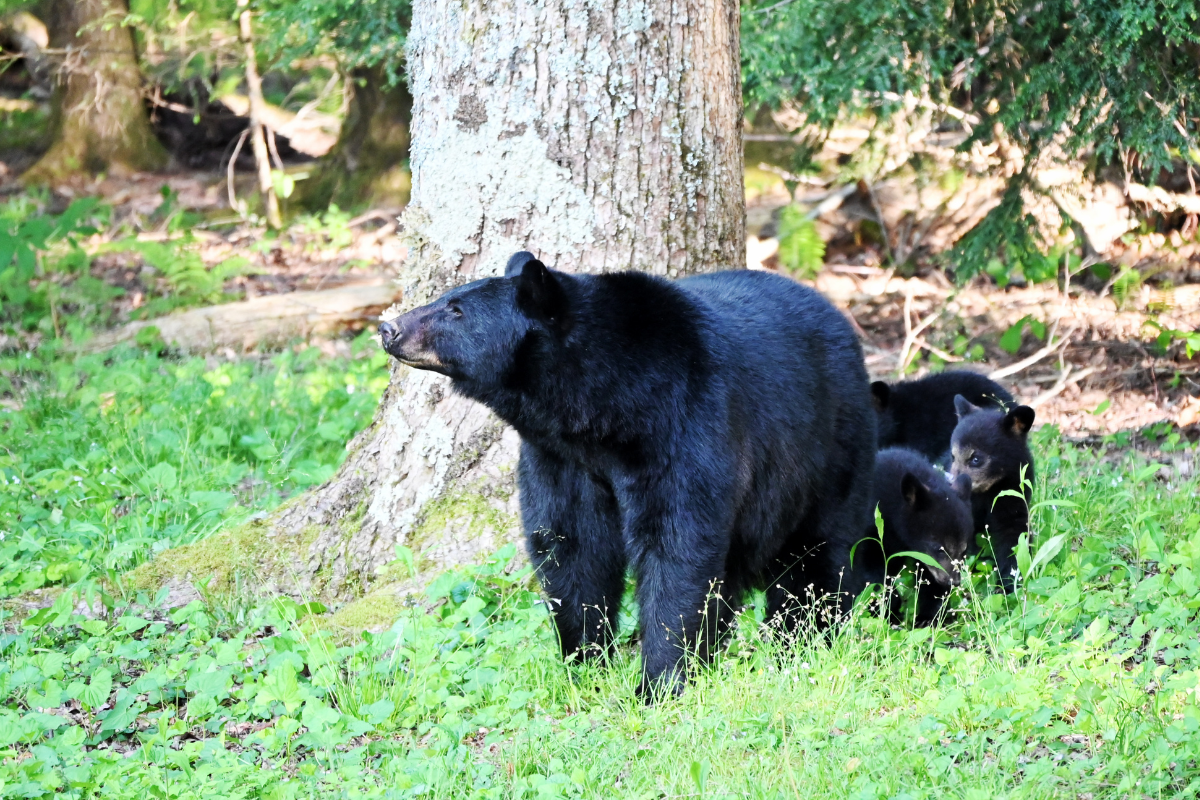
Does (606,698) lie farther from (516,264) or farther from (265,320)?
(265,320)

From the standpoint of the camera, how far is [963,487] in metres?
4.93

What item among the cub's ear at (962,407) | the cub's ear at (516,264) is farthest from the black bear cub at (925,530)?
the cub's ear at (516,264)

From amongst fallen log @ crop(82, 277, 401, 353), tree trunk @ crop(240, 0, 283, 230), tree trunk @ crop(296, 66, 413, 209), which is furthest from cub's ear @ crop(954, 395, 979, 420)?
tree trunk @ crop(240, 0, 283, 230)

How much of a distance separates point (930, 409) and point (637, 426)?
10.1 ft

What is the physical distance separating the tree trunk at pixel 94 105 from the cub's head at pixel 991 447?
44.1 feet

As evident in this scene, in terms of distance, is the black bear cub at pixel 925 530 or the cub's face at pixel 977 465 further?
the cub's face at pixel 977 465

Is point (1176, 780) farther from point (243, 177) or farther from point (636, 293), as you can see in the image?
point (243, 177)

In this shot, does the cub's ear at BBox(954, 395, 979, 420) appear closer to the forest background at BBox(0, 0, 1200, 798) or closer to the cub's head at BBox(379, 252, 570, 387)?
the forest background at BBox(0, 0, 1200, 798)

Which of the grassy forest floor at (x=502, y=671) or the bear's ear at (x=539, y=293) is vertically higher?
the bear's ear at (x=539, y=293)

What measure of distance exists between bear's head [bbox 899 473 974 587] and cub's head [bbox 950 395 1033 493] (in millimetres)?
297

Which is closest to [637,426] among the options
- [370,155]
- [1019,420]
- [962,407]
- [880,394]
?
[1019,420]

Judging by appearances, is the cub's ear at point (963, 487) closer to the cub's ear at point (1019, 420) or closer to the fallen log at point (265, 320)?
the cub's ear at point (1019, 420)

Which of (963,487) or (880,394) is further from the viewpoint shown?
(880,394)

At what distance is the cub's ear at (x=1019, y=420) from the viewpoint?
517 cm
